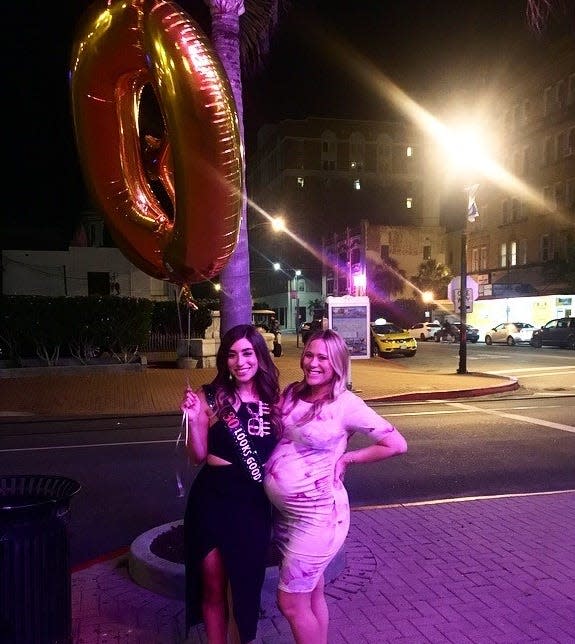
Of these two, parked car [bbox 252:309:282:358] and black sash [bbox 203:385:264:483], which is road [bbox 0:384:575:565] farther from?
parked car [bbox 252:309:282:358]

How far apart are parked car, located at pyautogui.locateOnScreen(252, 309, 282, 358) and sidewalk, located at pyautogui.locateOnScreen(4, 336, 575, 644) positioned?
16.7 m

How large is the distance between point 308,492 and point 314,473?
0.08 metres

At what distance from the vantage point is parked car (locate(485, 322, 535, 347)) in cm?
3247

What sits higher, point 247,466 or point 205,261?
point 205,261

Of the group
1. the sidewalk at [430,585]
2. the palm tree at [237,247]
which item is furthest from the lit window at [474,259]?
the palm tree at [237,247]

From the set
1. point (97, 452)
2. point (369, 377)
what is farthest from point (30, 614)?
point (369, 377)

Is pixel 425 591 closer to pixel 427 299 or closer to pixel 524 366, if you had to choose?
pixel 524 366

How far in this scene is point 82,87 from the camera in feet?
10.6

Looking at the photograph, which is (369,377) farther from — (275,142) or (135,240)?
(275,142)

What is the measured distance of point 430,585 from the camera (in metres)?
3.87

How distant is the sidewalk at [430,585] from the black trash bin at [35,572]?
668 mm

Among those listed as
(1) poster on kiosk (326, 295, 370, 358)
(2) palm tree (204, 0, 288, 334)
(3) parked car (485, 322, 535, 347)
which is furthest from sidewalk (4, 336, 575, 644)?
(3) parked car (485, 322, 535, 347)

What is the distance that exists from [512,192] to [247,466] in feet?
163

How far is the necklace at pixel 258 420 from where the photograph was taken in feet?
8.82
